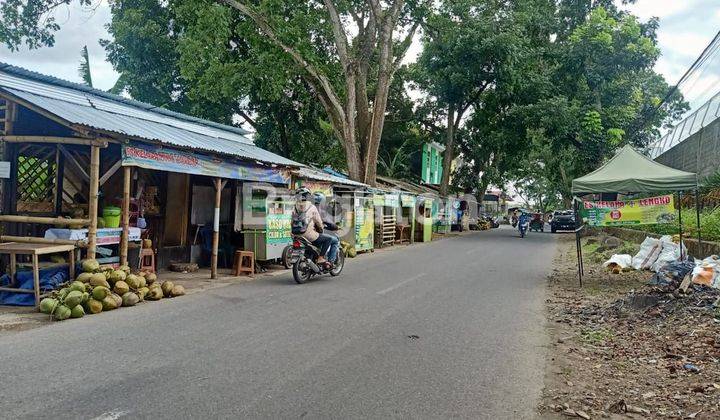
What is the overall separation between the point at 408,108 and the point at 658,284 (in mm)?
27231

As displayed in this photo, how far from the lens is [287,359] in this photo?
16.6 feet

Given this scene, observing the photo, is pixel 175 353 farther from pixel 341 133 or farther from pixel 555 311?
pixel 341 133

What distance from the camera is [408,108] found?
34.0m

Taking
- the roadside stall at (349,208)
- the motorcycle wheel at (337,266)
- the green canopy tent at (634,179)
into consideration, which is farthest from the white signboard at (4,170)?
the green canopy tent at (634,179)

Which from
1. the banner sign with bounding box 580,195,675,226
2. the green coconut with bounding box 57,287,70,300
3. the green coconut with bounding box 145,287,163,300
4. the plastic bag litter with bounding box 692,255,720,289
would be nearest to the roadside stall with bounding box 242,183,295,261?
the green coconut with bounding box 145,287,163,300

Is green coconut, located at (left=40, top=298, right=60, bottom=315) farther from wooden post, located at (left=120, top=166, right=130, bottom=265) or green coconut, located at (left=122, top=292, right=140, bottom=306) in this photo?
wooden post, located at (left=120, top=166, right=130, bottom=265)

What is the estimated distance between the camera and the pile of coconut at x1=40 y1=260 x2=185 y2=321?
6.93 metres

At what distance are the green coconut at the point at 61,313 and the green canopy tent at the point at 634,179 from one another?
9280mm

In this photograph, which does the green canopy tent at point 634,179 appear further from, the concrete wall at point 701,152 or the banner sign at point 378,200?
the banner sign at point 378,200

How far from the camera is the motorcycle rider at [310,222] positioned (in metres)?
10.4

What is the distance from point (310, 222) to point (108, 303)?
427cm

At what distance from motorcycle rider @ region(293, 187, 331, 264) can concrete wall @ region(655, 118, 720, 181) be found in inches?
460

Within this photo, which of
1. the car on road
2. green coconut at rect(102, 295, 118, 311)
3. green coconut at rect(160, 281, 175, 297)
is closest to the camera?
green coconut at rect(102, 295, 118, 311)

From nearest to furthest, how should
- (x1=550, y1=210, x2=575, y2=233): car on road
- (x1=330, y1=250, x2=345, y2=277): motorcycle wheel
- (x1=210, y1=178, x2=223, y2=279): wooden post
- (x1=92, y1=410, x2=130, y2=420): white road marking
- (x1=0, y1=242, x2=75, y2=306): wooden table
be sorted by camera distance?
(x1=92, y1=410, x2=130, y2=420): white road marking
(x1=0, y1=242, x2=75, y2=306): wooden table
(x1=210, y1=178, x2=223, y2=279): wooden post
(x1=330, y1=250, x2=345, y2=277): motorcycle wheel
(x1=550, y1=210, x2=575, y2=233): car on road
